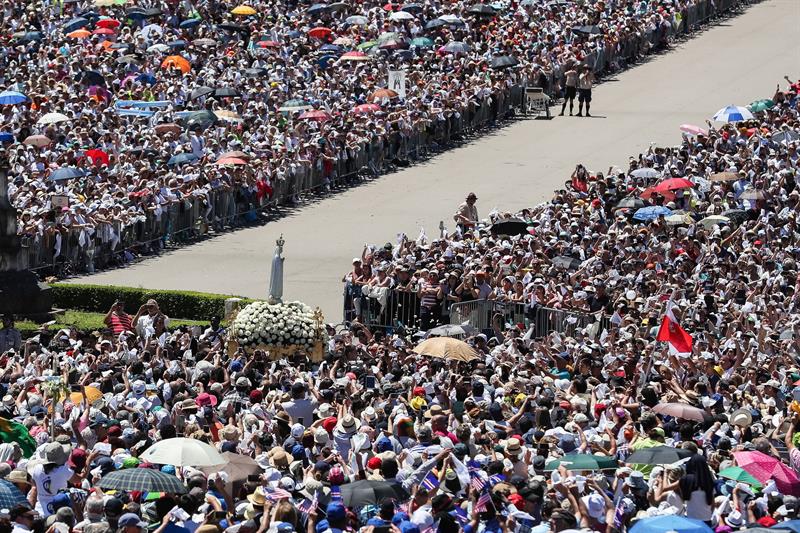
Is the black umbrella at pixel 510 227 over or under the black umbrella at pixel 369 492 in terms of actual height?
over

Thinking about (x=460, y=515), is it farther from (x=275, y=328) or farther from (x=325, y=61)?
(x=325, y=61)

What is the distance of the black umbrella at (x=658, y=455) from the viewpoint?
1703 centimetres

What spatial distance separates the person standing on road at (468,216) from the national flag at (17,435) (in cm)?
1793

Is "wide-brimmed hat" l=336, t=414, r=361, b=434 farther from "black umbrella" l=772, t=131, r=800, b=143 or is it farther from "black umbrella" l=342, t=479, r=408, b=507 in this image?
"black umbrella" l=772, t=131, r=800, b=143

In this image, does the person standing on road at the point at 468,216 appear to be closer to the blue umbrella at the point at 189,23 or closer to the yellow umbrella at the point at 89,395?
the yellow umbrella at the point at 89,395

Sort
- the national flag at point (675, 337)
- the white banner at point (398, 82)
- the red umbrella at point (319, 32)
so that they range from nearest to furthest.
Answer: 1. the national flag at point (675, 337)
2. the white banner at point (398, 82)
3. the red umbrella at point (319, 32)

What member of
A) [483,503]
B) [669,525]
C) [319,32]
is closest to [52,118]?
[319,32]

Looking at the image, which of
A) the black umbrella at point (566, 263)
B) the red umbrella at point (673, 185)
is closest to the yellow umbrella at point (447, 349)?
the black umbrella at point (566, 263)

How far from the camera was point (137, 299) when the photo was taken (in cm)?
3334

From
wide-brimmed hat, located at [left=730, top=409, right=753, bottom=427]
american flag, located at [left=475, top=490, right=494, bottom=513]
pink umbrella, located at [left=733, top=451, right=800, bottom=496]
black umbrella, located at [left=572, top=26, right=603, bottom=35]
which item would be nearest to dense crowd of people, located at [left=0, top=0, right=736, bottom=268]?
black umbrella, located at [left=572, top=26, right=603, bottom=35]

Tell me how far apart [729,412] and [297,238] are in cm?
1909

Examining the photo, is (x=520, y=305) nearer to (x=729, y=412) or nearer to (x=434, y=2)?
(x=729, y=412)

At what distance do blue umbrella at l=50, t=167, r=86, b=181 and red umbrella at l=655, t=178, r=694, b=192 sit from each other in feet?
39.0

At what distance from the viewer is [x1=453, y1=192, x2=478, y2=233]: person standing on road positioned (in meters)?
35.6
